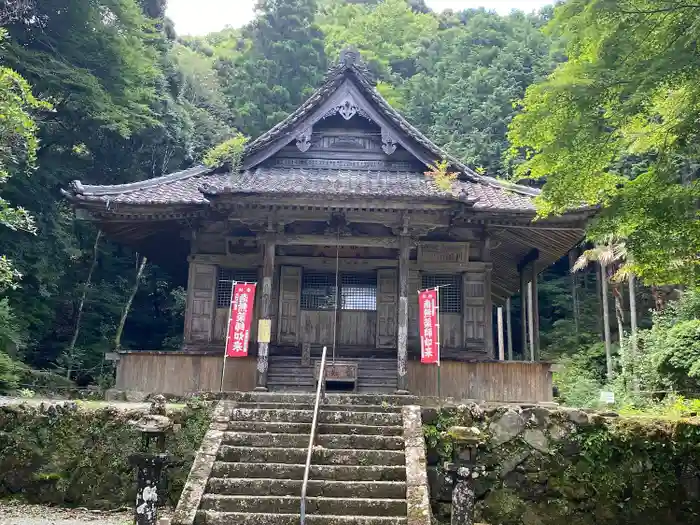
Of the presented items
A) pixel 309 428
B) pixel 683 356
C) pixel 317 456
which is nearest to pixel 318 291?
pixel 309 428

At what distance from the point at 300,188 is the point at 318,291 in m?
3.38

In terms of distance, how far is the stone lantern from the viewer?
8406 mm

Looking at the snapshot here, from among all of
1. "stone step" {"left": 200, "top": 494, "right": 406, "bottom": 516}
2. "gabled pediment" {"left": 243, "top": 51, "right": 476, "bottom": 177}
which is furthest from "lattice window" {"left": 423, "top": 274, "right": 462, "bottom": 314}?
"stone step" {"left": 200, "top": 494, "right": 406, "bottom": 516}

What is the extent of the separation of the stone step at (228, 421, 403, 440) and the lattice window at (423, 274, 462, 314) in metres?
6.09

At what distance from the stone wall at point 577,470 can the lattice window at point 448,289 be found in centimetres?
578

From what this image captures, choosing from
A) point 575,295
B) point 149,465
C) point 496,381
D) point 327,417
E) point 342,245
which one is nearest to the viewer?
point 149,465

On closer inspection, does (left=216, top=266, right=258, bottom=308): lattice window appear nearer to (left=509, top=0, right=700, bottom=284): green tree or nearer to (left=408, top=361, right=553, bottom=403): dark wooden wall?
(left=408, top=361, right=553, bottom=403): dark wooden wall

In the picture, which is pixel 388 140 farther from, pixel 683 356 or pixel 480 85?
pixel 480 85

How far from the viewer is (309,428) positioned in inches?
412

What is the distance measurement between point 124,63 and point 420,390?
1717 cm

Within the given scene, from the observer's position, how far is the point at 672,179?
866 cm

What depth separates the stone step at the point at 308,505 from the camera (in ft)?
28.4

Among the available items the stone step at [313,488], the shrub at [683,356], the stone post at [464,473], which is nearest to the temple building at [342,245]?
the shrub at [683,356]

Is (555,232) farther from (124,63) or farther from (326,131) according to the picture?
(124,63)
